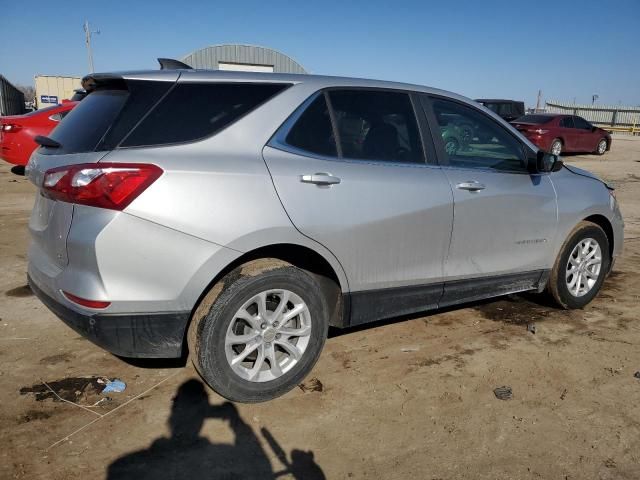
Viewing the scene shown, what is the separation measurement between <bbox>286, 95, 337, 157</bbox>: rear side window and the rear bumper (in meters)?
1.12

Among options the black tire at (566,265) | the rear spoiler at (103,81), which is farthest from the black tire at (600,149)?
the rear spoiler at (103,81)

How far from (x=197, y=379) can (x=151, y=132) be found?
1505 mm

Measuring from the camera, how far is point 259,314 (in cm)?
284

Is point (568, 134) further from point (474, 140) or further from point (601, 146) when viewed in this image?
point (474, 140)

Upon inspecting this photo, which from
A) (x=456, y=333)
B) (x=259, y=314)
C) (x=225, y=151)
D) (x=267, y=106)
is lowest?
(x=456, y=333)

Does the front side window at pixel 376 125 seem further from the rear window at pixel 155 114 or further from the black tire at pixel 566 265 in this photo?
the black tire at pixel 566 265

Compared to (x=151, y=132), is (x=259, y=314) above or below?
below

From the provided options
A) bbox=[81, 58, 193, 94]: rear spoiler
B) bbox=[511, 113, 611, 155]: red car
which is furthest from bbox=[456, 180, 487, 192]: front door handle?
bbox=[511, 113, 611, 155]: red car

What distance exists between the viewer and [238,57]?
3481 cm

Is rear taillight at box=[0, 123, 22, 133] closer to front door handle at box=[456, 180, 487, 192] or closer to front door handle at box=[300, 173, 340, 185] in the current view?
front door handle at box=[300, 173, 340, 185]

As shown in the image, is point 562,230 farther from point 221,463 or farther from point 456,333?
point 221,463

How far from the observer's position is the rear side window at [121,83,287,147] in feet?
8.48

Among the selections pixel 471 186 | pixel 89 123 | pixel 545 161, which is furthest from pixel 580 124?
pixel 89 123

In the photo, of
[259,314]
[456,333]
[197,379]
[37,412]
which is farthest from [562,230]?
[37,412]
